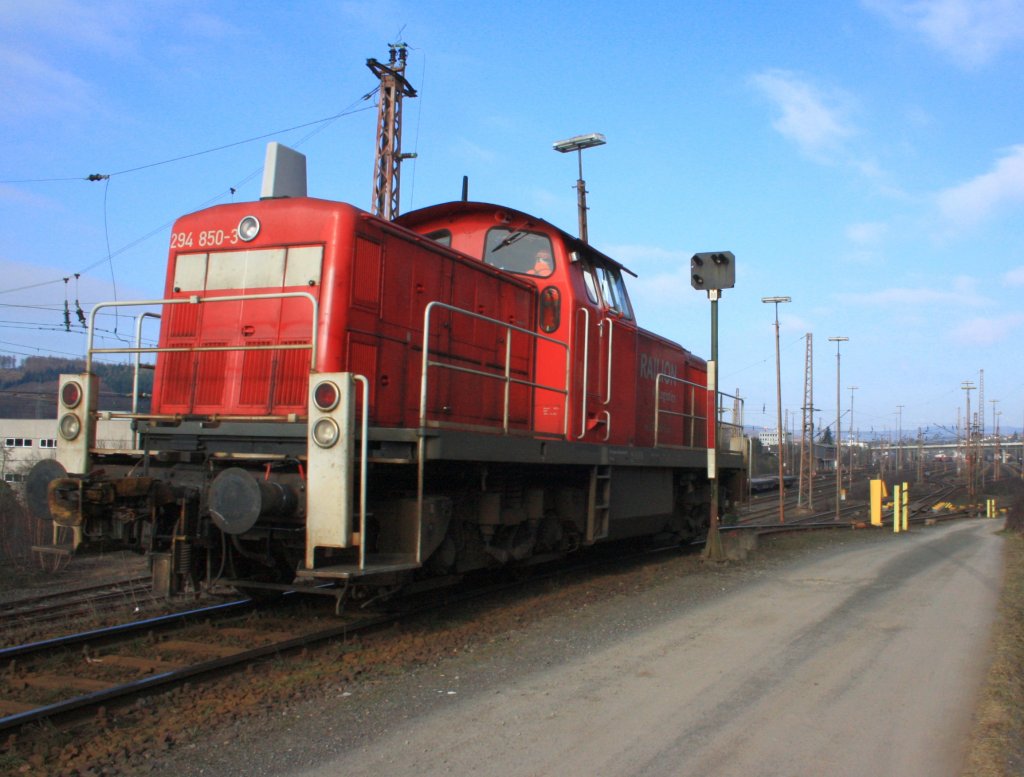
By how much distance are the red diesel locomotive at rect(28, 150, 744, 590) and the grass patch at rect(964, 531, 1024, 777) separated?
133 inches

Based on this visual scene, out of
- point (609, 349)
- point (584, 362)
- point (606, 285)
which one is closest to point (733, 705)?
point (584, 362)

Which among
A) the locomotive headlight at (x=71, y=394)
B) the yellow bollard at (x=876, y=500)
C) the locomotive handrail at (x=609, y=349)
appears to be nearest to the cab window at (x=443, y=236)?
the locomotive handrail at (x=609, y=349)

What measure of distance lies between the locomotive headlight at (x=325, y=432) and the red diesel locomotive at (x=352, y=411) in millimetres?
15

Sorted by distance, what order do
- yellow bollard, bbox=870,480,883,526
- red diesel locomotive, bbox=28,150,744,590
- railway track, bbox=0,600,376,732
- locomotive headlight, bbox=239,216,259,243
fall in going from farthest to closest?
yellow bollard, bbox=870,480,883,526
locomotive headlight, bbox=239,216,259,243
red diesel locomotive, bbox=28,150,744,590
railway track, bbox=0,600,376,732

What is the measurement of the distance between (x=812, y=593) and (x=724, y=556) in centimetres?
274

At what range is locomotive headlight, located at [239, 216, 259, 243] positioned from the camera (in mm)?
6414

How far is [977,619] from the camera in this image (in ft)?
23.0

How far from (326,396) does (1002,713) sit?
426cm

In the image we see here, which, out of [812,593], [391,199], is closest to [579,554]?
[812,593]

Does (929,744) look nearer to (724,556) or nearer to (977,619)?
(977,619)

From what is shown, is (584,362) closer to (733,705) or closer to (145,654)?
(733,705)

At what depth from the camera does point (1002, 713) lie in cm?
440

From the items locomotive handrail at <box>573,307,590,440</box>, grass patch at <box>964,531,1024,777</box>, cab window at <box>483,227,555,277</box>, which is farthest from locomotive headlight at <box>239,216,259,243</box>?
grass patch at <box>964,531,1024,777</box>

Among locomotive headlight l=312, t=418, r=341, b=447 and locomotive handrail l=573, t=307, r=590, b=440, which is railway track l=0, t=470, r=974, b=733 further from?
locomotive handrail l=573, t=307, r=590, b=440
